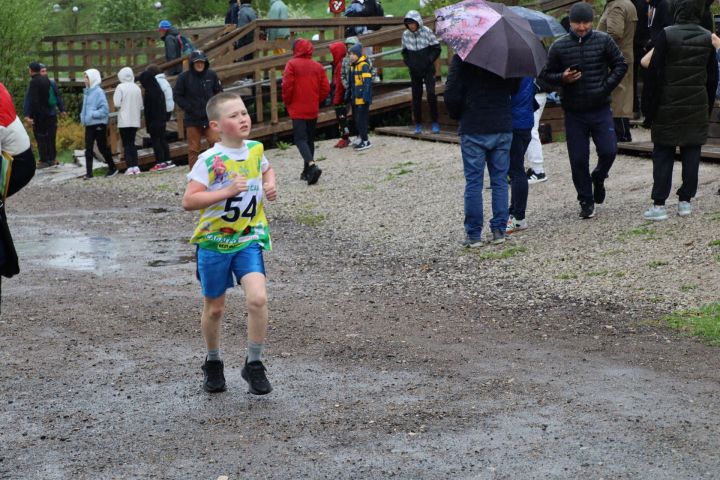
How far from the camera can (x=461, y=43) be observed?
33.6 ft

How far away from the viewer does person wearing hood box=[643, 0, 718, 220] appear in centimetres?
1003

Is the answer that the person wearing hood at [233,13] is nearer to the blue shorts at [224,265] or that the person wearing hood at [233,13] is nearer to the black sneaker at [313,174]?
the black sneaker at [313,174]

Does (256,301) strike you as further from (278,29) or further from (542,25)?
(278,29)

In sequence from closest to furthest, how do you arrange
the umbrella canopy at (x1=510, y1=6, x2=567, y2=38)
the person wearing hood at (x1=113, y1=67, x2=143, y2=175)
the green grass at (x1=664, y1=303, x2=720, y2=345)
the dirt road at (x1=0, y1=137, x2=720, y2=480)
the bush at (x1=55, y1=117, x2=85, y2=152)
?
the dirt road at (x1=0, y1=137, x2=720, y2=480) → the green grass at (x1=664, y1=303, x2=720, y2=345) → the umbrella canopy at (x1=510, y1=6, x2=567, y2=38) → the person wearing hood at (x1=113, y1=67, x2=143, y2=175) → the bush at (x1=55, y1=117, x2=85, y2=152)

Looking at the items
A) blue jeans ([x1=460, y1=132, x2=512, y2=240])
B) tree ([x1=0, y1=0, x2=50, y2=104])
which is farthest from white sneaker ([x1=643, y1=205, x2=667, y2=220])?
tree ([x1=0, y1=0, x2=50, y2=104])

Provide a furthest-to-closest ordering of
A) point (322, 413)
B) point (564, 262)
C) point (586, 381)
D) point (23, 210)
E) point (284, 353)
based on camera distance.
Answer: point (23, 210), point (564, 262), point (284, 353), point (586, 381), point (322, 413)

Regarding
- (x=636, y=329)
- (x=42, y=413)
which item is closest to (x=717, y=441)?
(x=636, y=329)

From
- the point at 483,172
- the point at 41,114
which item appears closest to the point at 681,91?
the point at 483,172

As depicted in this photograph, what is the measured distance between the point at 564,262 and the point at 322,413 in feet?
14.4

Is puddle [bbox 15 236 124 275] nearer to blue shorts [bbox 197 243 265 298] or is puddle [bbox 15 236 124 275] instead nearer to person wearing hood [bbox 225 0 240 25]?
blue shorts [bbox 197 243 265 298]

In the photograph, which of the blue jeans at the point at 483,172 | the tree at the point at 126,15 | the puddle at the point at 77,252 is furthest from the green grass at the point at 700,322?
the tree at the point at 126,15

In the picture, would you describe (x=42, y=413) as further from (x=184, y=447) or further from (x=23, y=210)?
(x=23, y=210)

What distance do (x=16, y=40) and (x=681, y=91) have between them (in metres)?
23.2

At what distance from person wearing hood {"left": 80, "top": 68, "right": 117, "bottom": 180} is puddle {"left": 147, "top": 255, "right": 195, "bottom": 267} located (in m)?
8.44
